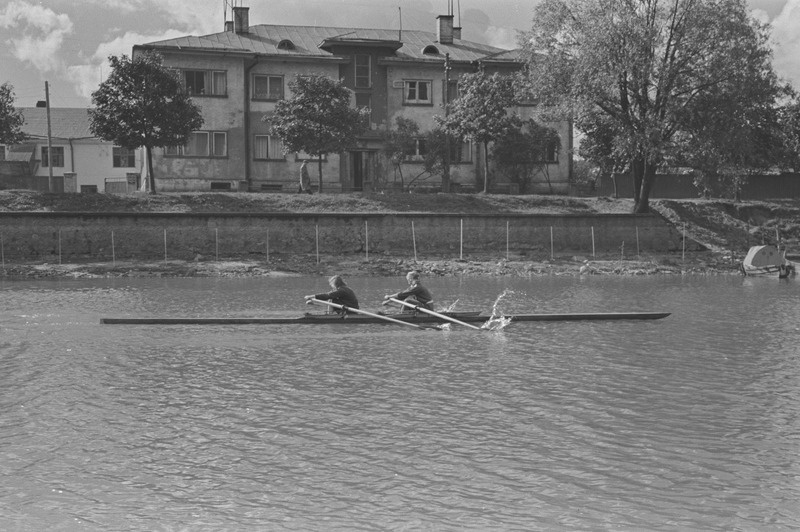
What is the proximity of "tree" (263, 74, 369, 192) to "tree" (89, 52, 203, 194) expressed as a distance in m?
5.61

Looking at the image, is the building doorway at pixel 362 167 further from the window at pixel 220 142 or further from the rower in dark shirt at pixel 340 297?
the rower in dark shirt at pixel 340 297

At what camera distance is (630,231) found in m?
47.8

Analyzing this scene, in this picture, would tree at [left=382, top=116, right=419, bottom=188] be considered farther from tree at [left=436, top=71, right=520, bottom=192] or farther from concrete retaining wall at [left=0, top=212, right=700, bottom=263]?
concrete retaining wall at [left=0, top=212, right=700, bottom=263]

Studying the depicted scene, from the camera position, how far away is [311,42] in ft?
191

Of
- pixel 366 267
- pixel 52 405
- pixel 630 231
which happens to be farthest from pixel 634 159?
pixel 52 405

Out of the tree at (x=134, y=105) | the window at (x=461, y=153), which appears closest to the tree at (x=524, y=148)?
the window at (x=461, y=153)

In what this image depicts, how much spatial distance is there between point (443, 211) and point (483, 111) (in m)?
6.86

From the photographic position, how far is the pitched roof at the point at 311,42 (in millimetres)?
54938

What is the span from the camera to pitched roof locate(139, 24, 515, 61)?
2163 inches

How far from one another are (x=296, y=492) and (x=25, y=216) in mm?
33719

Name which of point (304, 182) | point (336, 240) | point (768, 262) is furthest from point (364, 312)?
point (304, 182)

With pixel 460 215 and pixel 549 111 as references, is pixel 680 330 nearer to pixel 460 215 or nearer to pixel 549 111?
pixel 460 215

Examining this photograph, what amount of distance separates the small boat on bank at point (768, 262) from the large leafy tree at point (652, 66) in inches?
232

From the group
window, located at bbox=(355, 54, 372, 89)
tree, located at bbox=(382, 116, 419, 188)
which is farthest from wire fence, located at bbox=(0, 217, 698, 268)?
window, located at bbox=(355, 54, 372, 89)
